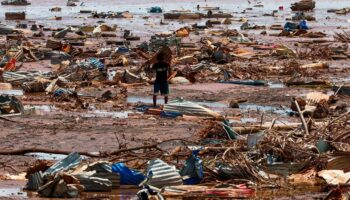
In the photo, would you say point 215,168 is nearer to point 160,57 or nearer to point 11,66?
point 160,57

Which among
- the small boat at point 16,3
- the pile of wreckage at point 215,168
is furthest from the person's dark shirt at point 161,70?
the small boat at point 16,3

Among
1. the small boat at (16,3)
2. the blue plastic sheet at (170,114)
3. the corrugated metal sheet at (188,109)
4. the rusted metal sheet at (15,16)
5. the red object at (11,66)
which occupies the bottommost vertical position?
the small boat at (16,3)

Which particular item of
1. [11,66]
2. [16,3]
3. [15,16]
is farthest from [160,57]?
[16,3]

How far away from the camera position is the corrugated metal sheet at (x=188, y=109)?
16.4 meters

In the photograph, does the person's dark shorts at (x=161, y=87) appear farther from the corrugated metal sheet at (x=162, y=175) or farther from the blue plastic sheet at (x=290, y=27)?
the blue plastic sheet at (x=290, y=27)

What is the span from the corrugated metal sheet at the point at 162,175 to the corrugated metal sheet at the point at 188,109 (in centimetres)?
561

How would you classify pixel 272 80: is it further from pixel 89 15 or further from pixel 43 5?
pixel 43 5

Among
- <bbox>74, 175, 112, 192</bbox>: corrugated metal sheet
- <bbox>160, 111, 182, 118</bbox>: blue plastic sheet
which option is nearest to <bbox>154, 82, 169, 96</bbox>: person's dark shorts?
<bbox>160, 111, 182, 118</bbox>: blue plastic sheet

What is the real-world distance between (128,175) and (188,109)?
6.10m

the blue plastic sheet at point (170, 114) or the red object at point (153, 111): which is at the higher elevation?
the blue plastic sheet at point (170, 114)

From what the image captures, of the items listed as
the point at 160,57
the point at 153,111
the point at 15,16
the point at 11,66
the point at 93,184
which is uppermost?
the point at 160,57

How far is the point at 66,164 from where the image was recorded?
434 inches

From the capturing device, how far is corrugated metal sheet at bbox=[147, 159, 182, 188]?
10359 millimetres

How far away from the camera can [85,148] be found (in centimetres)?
1343
